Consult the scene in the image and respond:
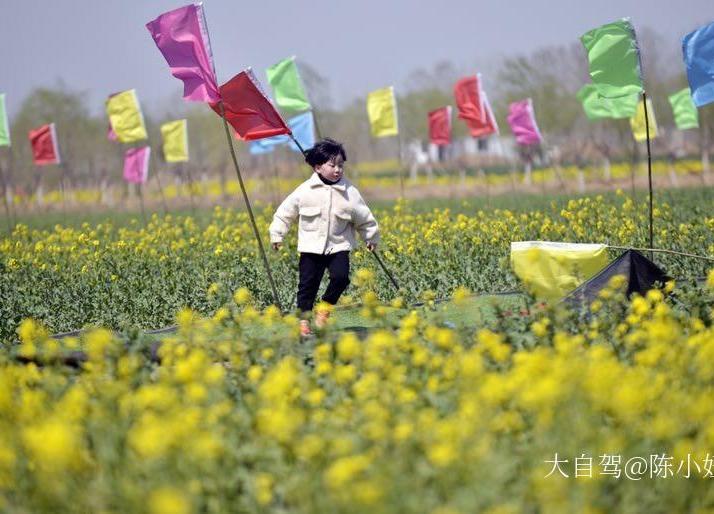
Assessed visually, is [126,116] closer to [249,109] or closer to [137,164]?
[137,164]

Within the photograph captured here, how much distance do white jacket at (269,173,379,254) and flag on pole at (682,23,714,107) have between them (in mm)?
4300

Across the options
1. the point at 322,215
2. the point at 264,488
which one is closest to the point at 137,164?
the point at 322,215

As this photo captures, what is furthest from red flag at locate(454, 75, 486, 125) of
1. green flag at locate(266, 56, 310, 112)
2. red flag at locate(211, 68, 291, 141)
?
red flag at locate(211, 68, 291, 141)

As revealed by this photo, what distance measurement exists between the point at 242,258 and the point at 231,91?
129 inches

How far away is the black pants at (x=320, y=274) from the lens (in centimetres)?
873

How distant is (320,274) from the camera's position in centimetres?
886

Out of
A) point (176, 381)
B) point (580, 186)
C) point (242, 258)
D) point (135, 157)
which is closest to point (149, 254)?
point (242, 258)

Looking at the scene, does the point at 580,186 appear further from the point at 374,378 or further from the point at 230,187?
the point at 374,378

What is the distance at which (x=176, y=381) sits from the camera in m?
5.07

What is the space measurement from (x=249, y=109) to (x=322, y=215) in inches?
79.2

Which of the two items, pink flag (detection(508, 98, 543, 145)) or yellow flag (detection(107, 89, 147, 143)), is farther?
pink flag (detection(508, 98, 543, 145))

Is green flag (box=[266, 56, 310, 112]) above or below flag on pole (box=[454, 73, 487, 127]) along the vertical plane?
above

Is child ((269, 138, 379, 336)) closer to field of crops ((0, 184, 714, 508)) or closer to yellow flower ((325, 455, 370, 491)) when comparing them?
field of crops ((0, 184, 714, 508))

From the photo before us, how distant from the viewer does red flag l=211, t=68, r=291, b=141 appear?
1012cm
